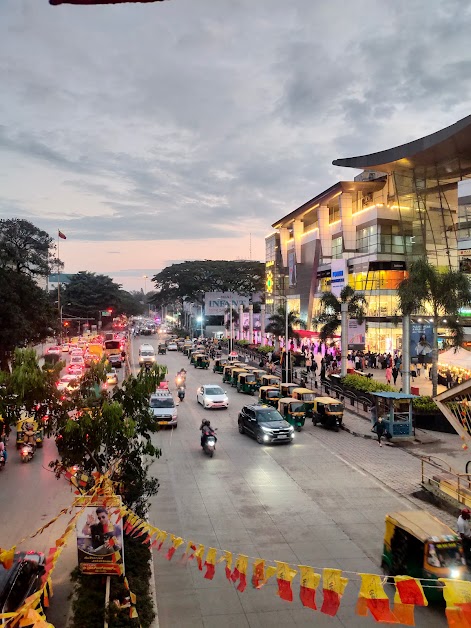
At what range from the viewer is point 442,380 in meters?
37.4

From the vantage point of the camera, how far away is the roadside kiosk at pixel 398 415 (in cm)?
→ 2377

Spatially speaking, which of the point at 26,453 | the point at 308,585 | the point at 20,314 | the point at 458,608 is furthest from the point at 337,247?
the point at 458,608

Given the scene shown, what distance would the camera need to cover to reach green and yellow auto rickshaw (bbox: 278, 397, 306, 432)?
86.0 feet

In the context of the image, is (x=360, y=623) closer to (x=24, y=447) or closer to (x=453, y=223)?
(x=24, y=447)

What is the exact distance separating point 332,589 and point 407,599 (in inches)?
38.0

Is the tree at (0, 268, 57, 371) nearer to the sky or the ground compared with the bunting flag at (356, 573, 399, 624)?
nearer to the sky

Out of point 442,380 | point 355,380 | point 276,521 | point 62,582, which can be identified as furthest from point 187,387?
point 62,582

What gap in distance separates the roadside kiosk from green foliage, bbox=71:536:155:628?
15.3 meters

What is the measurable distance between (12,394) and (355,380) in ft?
84.1

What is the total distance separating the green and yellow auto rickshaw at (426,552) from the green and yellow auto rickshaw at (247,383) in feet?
87.0

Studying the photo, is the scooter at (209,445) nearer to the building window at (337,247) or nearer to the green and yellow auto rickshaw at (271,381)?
the green and yellow auto rickshaw at (271,381)

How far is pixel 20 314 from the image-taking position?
42.9m

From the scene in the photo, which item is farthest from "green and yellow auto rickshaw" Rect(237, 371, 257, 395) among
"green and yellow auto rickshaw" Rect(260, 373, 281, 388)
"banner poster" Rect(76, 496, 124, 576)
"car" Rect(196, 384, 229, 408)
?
"banner poster" Rect(76, 496, 124, 576)

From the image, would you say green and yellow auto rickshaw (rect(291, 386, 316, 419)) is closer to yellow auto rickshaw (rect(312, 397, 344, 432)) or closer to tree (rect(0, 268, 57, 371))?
yellow auto rickshaw (rect(312, 397, 344, 432))
